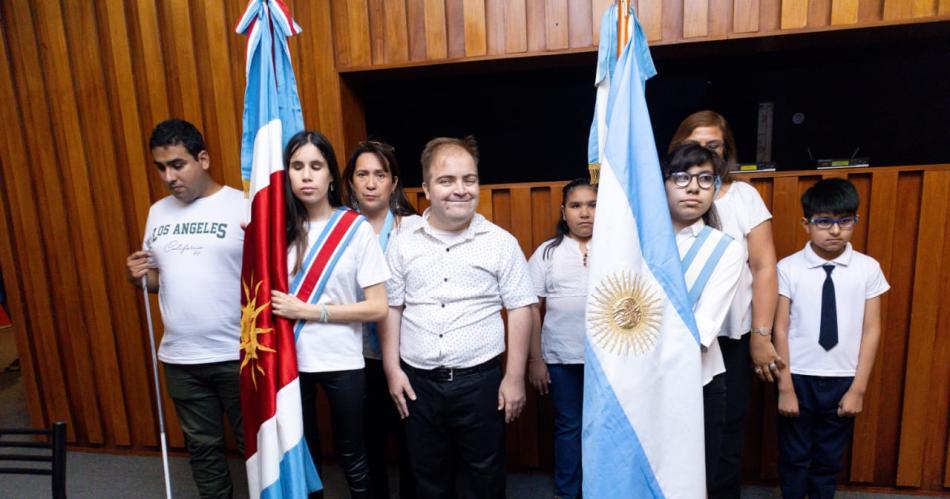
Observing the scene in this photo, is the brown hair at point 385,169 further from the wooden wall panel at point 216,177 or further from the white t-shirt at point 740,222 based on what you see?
the white t-shirt at point 740,222

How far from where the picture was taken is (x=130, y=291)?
2760 millimetres

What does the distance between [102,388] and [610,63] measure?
3.19 meters

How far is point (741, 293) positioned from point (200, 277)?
1.96 m

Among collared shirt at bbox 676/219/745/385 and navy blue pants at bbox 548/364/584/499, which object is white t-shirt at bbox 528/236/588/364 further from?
collared shirt at bbox 676/219/745/385

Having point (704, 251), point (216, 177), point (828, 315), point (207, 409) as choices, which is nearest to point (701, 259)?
point (704, 251)

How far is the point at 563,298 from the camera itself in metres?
2.03

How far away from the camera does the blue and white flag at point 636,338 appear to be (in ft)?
4.48

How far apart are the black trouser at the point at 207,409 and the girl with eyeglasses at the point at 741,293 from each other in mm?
1791

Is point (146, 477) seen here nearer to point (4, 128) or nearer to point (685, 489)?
point (4, 128)

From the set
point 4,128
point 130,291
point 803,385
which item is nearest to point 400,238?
point 803,385

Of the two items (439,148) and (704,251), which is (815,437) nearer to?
(704,251)

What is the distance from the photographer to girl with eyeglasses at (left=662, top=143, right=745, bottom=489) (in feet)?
4.69

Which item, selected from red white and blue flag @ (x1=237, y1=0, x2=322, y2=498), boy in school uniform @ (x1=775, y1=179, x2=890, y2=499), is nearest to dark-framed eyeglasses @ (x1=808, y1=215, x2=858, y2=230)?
boy in school uniform @ (x1=775, y1=179, x2=890, y2=499)

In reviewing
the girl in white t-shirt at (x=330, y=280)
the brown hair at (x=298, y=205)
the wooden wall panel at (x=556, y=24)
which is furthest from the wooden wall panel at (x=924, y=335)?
the brown hair at (x=298, y=205)
